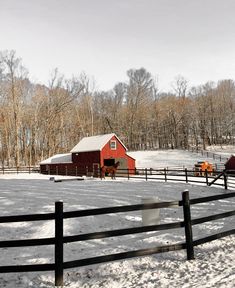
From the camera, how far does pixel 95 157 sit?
4128 centimetres

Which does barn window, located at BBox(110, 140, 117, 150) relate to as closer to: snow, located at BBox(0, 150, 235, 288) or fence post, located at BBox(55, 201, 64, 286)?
snow, located at BBox(0, 150, 235, 288)

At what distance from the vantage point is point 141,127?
8656 centimetres

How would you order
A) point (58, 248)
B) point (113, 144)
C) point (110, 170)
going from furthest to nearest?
point (113, 144) < point (110, 170) < point (58, 248)

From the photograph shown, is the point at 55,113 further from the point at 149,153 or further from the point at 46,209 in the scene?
the point at 46,209

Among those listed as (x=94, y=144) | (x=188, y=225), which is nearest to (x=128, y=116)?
(x=94, y=144)

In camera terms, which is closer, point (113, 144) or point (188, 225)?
point (188, 225)

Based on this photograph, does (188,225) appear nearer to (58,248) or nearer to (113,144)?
(58,248)

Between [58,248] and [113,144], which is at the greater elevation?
[113,144]

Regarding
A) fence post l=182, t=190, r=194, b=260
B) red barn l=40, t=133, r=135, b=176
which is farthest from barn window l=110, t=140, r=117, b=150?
fence post l=182, t=190, r=194, b=260

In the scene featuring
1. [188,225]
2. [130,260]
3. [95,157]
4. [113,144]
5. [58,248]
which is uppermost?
[113,144]

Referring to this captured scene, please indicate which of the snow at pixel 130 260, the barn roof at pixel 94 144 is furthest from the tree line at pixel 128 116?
the snow at pixel 130 260

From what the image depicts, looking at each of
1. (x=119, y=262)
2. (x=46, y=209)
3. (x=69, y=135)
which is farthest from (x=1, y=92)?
(x=119, y=262)

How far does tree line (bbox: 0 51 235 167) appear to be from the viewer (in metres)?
63.6

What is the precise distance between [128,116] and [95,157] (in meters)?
41.4
